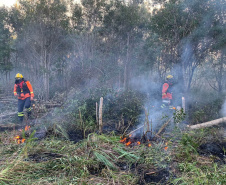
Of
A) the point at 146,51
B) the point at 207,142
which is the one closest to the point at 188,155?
the point at 207,142

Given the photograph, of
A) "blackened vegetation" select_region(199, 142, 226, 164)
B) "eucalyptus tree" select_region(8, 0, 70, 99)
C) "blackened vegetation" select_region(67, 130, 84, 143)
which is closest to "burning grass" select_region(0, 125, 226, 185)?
"blackened vegetation" select_region(199, 142, 226, 164)

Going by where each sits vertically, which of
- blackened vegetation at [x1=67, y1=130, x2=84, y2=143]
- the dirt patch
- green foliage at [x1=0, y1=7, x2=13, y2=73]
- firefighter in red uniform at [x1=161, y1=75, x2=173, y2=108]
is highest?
green foliage at [x1=0, y1=7, x2=13, y2=73]

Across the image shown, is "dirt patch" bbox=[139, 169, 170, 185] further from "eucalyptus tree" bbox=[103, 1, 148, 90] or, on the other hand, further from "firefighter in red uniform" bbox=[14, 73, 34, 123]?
"eucalyptus tree" bbox=[103, 1, 148, 90]

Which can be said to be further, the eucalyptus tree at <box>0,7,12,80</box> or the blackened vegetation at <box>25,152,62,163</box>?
the eucalyptus tree at <box>0,7,12,80</box>

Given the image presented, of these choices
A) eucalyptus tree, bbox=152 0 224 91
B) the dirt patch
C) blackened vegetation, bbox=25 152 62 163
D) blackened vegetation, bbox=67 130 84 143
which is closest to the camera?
the dirt patch

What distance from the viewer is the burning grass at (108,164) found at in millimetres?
3021

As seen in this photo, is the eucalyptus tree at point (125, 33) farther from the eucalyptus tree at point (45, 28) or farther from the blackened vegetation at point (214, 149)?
the blackened vegetation at point (214, 149)

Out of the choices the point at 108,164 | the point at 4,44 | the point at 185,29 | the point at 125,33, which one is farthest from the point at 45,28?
the point at 108,164

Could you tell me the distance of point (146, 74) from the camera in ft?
58.5

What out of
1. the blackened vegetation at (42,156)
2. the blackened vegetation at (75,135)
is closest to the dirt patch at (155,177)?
the blackened vegetation at (42,156)

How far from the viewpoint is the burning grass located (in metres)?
3.02

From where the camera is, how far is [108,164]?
3.45 metres

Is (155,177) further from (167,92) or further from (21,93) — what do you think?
(21,93)

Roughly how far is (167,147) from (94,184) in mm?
1939
